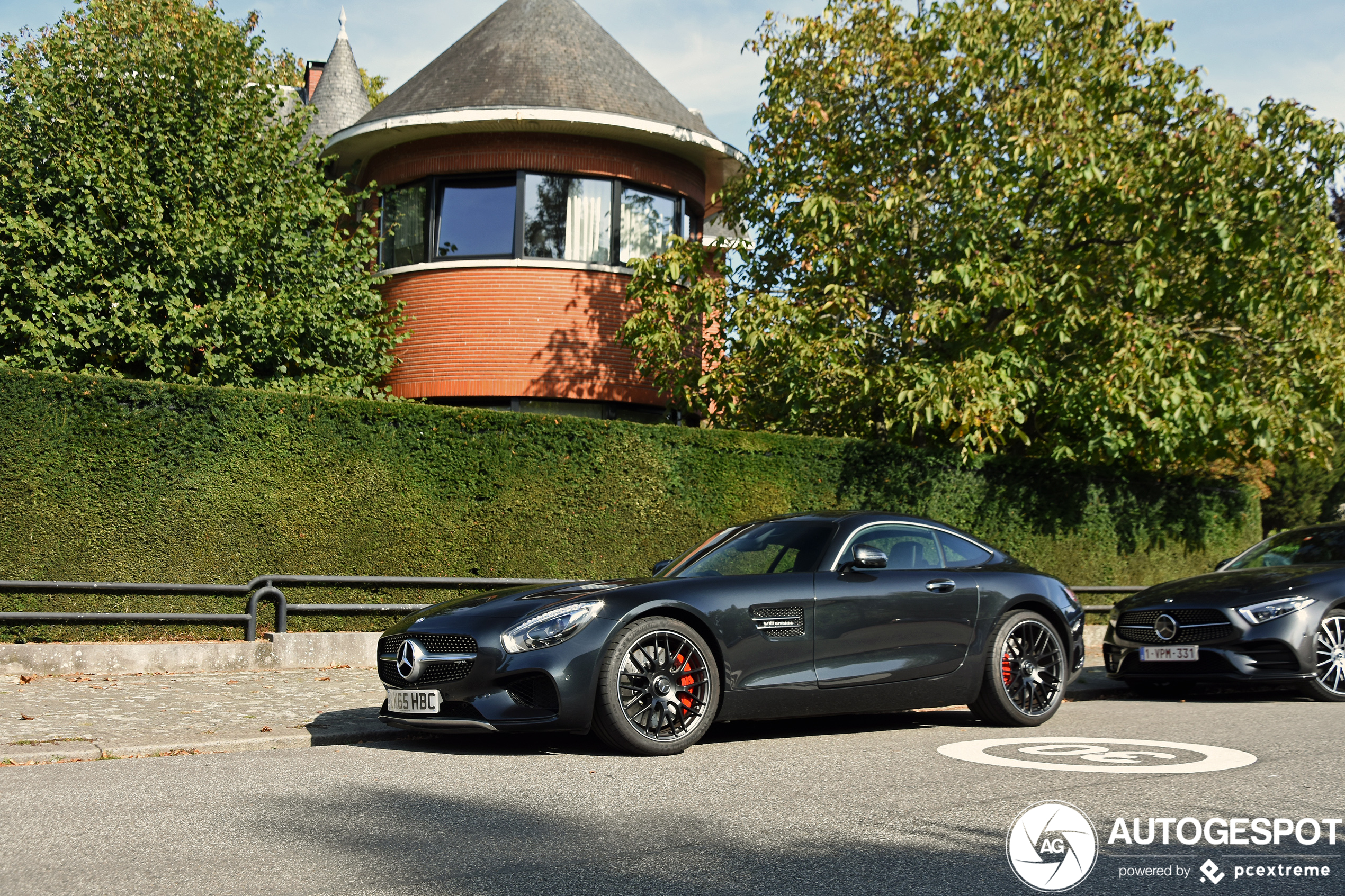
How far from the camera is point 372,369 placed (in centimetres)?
1702

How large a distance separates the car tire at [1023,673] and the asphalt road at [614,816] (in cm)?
67

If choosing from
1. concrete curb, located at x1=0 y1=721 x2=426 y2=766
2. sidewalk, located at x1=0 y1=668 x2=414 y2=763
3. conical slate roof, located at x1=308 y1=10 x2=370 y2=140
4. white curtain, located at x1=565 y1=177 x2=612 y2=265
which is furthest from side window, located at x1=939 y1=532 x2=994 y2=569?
conical slate roof, located at x1=308 y1=10 x2=370 y2=140

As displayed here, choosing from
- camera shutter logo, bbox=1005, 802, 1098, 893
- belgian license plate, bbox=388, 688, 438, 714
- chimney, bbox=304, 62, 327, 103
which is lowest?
camera shutter logo, bbox=1005, 802, 1098, 893

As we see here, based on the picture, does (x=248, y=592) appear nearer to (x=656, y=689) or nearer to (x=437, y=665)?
(x=437, y=665)

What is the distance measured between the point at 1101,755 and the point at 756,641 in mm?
2008

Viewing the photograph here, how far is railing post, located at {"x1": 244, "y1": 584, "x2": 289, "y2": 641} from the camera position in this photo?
10.5m

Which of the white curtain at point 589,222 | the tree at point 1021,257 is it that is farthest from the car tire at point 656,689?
the white curtain at point 589,222

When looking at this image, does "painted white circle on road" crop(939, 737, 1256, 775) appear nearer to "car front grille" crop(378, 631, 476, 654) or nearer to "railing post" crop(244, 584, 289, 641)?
"car front grille" crop(378, 631, 476, 654)

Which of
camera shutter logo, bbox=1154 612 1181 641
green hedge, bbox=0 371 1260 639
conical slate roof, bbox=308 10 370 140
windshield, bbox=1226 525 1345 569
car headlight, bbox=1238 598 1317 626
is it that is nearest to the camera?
car headlight, bbox=1238 598 1317 626

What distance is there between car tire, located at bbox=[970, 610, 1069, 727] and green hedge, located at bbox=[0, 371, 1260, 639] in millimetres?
5636

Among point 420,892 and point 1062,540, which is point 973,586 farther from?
point 1062,540

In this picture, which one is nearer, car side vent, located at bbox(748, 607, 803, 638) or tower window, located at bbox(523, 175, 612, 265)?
car side vent, located at bbox(748, 607, 803, 638)

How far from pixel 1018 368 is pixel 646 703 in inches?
378

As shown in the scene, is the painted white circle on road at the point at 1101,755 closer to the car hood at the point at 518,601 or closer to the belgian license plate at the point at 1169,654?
→ the car hood at the point at 518,601
